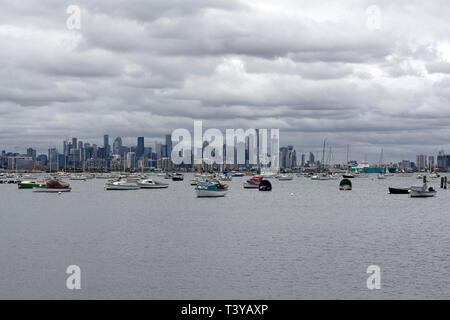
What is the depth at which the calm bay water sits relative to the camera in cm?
3888

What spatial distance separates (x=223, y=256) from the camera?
171 feet

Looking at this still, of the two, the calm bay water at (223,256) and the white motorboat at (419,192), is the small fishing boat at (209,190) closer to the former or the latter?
the white motorboat at (419,192)

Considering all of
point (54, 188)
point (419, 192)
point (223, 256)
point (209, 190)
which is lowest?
point (54, 188)

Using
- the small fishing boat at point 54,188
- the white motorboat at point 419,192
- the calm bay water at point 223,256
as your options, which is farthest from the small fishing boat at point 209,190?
the calm bay water at point 223,256

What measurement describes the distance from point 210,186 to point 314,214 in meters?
51.4

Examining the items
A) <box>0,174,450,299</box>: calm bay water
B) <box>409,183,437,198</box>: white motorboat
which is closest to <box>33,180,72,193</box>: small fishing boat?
<box>0,174,450,299</box>: calm bay water

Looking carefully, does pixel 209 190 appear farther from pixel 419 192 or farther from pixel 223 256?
pixel 223 256

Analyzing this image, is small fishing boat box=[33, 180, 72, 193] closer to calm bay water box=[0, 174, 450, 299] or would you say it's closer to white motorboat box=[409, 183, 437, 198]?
calm bay water box=[0, 174, 450, 299]

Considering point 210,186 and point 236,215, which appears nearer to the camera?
point 236,215

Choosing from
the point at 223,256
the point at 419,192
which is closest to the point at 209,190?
the point at 419,192
